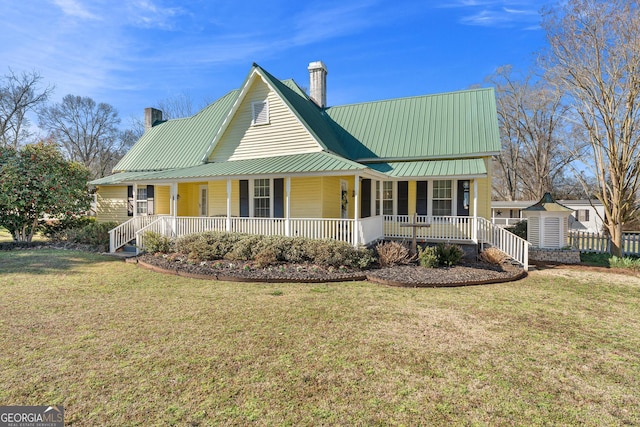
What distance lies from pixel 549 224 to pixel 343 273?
9.21 meters

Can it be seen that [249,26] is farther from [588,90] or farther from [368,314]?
[588,90]

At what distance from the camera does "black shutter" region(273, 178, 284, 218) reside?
1255cm

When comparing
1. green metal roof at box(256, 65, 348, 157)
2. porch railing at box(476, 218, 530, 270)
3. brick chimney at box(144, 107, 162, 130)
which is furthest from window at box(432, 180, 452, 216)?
brick chimney at box(144, 107, 162, 130)

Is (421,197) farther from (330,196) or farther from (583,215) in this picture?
(583,215)

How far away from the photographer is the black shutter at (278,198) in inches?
494

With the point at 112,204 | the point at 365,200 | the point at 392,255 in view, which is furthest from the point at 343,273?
the point at 112,204

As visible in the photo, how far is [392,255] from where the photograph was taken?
9.73 meters

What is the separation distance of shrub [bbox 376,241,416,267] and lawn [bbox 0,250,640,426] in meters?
2.38

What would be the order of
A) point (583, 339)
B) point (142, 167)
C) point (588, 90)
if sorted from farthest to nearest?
point (142, 167), point (588, 90), point (583, 339)

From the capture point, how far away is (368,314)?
19.1 ft

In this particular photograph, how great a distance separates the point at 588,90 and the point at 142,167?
21.3 m

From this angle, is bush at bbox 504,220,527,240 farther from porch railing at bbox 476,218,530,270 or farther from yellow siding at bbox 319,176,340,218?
yellow siding at bbox 319,176,340,218

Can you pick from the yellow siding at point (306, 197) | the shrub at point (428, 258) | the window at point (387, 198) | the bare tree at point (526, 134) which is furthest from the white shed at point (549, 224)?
the bare tree at point (526, 134)

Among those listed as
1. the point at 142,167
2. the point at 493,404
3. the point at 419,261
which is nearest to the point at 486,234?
the point at 419,261
